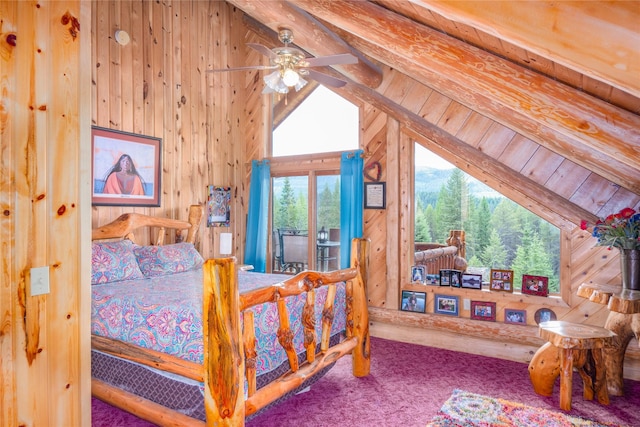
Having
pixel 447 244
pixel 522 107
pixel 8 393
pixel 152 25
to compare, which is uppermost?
pixel 152 25

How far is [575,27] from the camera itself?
803 mm

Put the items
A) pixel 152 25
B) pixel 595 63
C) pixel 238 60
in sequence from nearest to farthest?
pixel 595 63 → pixel 152 25 → pixel 238 60

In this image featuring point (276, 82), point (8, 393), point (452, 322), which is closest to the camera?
point (8, 393)

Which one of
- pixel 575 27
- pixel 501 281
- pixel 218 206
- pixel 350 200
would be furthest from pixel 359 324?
pixel 575 27

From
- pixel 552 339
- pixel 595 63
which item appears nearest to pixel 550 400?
pixel 552 339

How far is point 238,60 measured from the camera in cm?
592

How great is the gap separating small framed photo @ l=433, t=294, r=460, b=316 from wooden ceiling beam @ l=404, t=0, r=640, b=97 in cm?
371

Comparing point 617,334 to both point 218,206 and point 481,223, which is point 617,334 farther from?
point 218,206

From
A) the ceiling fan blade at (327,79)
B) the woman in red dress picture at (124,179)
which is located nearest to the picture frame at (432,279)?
the ceiling fan blade at (327,79)

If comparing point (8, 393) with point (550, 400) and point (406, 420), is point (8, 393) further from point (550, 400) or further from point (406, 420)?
point (550, 400)

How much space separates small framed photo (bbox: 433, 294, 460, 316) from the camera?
14.3ft

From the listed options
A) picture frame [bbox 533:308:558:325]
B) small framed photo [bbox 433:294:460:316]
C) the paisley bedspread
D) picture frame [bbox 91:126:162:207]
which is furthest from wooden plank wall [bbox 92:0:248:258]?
picture frame [bbox 533:308:558:325]

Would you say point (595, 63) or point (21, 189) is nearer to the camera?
point (595, 63)

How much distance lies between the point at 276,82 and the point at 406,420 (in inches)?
107
